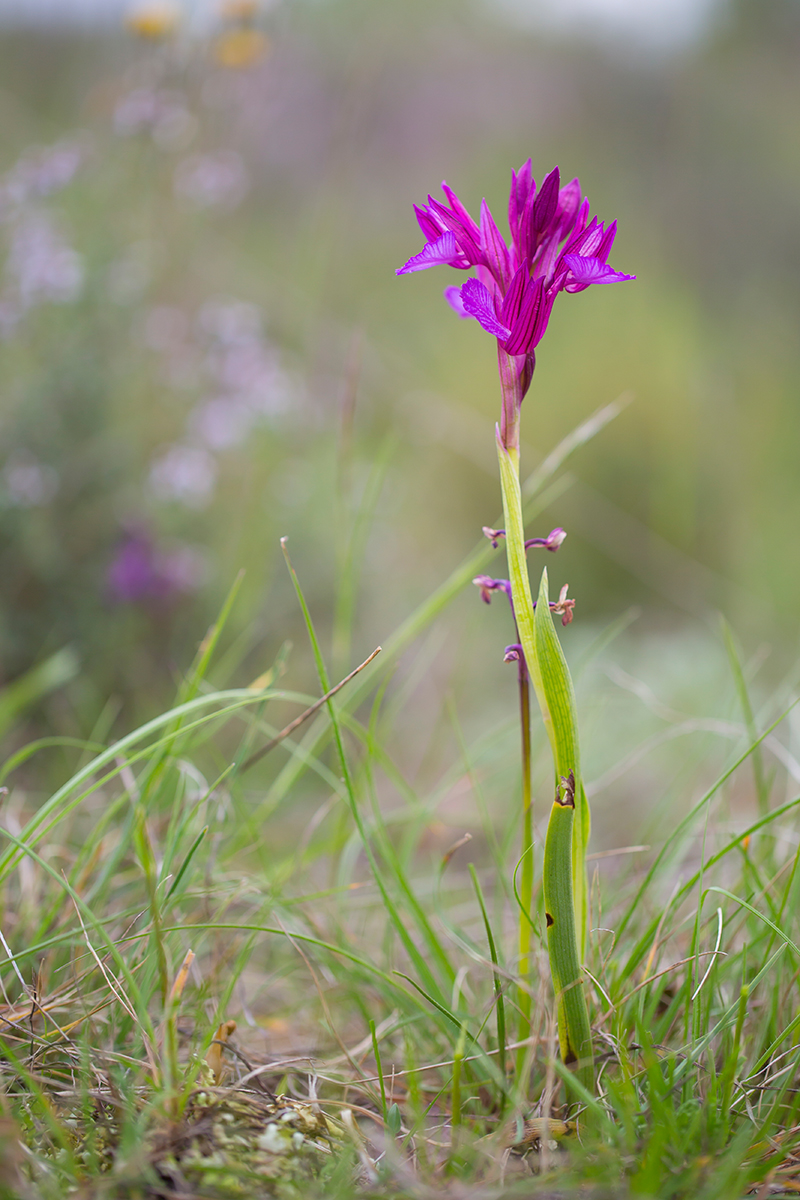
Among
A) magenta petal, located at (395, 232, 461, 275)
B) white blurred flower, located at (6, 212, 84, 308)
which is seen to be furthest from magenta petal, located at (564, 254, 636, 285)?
white blurred flower, located at (6, 212, 84, 308)

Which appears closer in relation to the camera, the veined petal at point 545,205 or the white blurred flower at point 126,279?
the veined petal at point 545,205

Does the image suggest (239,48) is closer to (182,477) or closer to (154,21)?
(154,21)

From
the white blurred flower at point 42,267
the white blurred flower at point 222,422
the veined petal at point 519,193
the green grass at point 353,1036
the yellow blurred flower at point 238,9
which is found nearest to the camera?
the green grass at point 353,1036

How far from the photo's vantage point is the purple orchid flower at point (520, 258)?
0.71 m

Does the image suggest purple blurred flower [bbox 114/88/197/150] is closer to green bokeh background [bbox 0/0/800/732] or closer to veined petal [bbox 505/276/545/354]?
green bokeh background [bbox 0/0/800/732]

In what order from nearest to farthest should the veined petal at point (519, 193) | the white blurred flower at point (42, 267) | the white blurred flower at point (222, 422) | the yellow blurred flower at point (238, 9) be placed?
the veined petal at point (519, 193)
the white blurred flower at point (42, 267)
the white blurred flower at point (222, 422)
the yellow blurred flower at point (238, 9)

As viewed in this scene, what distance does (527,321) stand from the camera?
0.71 m

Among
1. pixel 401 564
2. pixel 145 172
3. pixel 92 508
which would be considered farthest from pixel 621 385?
pixel 92 508

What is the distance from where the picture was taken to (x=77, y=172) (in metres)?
2.24

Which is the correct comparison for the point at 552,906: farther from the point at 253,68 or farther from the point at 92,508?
the point at 253,68

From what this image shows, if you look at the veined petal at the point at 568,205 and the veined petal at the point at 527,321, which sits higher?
the veined petal at the point at 568,205

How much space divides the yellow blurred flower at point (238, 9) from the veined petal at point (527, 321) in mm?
2292

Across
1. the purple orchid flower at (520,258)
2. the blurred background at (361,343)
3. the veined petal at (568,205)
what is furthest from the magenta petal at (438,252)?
the blurred background at (361,343)

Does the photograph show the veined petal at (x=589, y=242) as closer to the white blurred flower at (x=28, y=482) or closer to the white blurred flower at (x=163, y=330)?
the white blurred flower at (x=28, y=482)
